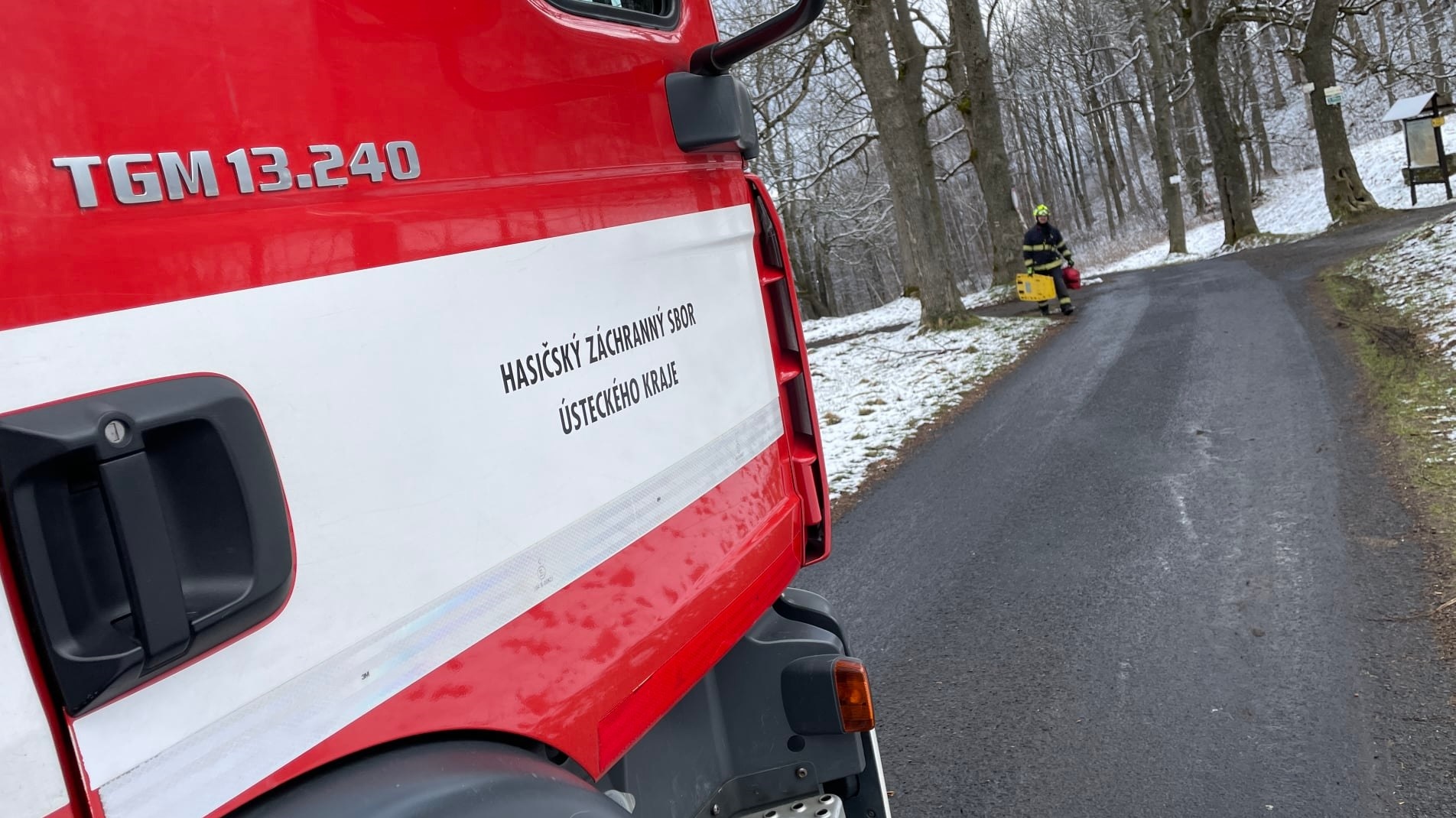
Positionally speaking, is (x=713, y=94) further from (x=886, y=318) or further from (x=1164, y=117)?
(x=1164, y=117)

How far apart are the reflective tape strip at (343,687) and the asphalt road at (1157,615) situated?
2.17 metres

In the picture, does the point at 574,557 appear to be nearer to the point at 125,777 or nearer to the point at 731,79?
the point at 125,777

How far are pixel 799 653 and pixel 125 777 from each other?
1797mm

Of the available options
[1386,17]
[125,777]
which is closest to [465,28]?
[125,777]

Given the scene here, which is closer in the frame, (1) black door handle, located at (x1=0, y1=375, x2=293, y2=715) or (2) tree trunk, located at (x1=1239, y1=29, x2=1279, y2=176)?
(1) black door handle, located at (x1=0, y1=375, x2=293, y2=715)

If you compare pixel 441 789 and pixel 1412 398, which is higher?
pixel 441 789

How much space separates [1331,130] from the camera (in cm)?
2034

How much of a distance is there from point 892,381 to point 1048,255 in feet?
15.6

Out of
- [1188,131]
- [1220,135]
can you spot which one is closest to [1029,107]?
[1188,131]

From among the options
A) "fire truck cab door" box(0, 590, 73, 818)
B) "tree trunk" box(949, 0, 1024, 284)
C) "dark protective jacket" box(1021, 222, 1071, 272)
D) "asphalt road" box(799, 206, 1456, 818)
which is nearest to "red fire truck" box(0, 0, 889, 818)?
"fire truck cab door" box(0, 590, 73, 818)

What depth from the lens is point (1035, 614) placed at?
15.6 ft

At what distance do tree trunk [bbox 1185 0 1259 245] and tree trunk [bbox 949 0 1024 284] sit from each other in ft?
17.7

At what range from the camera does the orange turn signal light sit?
8.39 feet

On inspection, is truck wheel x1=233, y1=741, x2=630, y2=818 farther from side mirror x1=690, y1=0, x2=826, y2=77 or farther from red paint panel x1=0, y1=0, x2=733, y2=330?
side mirror x1=690, y1=0, x2=826, y2=77
